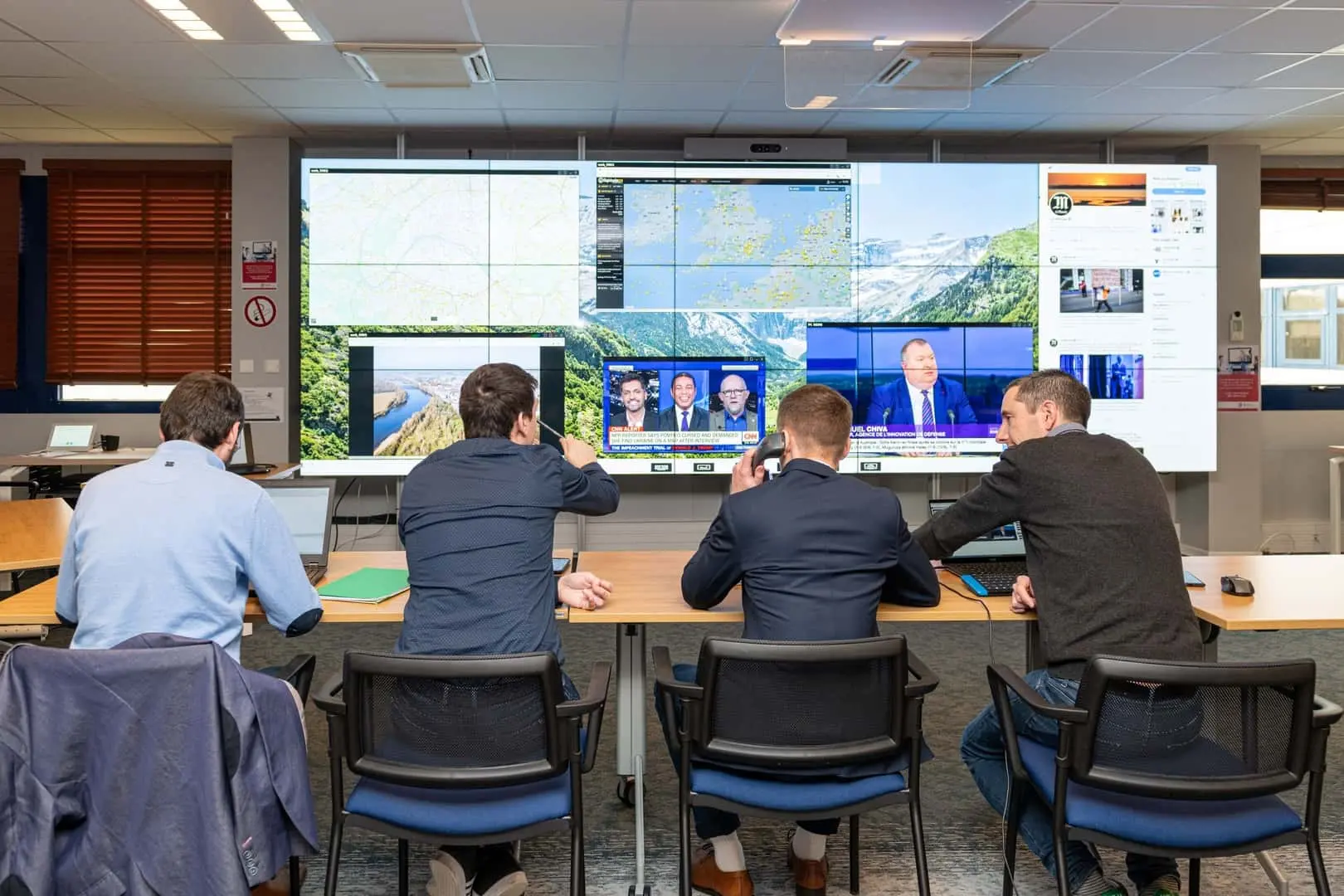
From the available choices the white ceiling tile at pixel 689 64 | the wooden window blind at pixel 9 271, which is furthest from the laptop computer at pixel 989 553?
the wooden window blind at pixel 9 271

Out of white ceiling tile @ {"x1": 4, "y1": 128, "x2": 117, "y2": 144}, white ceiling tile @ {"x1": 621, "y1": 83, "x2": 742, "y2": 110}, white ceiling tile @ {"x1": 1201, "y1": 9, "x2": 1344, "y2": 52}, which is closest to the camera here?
white ceiling tile @ {"x1": 1201, "y1": 9, "x2": 1344, "y2": 52}

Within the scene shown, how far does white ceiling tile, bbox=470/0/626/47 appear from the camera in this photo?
14.0 ft

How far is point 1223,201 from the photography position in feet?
22.4

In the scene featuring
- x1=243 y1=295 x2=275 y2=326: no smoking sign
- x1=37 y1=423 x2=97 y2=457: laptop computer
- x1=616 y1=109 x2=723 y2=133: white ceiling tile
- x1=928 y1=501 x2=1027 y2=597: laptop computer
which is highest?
x1=616 y1=109 x2=723 y2=133: white ceiling tile

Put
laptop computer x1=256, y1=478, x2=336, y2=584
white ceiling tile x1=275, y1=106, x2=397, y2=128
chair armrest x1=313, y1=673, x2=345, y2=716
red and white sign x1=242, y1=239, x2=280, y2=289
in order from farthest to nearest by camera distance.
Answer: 1. red and white sign x1=242, y1=239, x2=280, y2=289
2. white ceiling tile x1=275, y1=106, x2=397, y2=128
3. laptop computer x1=256, y1=478, x2=336, y2=584
4. chair armrest x1=313, y1=673, x2=345, y2=716

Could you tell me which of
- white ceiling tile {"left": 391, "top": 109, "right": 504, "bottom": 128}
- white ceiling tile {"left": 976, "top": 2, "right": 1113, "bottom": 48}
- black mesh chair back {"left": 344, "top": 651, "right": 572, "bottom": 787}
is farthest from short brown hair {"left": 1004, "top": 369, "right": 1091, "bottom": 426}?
white ceiling tile {"left": 391, "top": 109, "right": 504, "bottom": 128}

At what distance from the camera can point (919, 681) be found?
2164 millimetres

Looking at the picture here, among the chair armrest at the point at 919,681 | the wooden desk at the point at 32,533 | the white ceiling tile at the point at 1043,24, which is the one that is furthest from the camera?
the white ceiling tile at the point at 1043,24

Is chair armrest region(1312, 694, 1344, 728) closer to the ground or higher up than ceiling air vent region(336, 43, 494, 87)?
closer to the ground

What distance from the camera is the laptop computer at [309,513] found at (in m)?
2.90

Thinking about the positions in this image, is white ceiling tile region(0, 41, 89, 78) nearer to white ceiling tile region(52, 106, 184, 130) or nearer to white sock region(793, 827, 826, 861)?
white ceiling tile region(52, 106, 184, 130)

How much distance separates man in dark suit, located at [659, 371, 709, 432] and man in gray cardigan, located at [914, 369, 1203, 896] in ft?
12.6

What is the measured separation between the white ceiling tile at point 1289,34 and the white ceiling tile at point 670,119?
2.64 meters

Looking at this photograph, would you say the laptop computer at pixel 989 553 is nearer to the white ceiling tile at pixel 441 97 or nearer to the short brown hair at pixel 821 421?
the short brown hair at pixel 821 421
